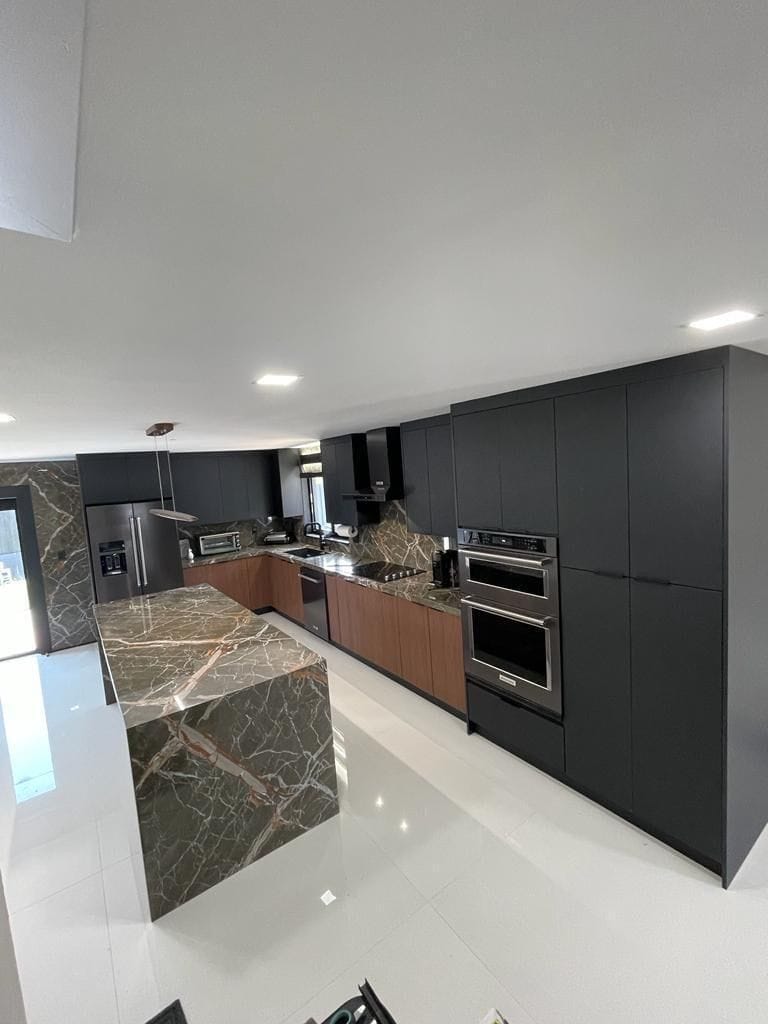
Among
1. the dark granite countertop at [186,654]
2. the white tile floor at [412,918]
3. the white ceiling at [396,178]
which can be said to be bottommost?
the white tile floor at [412,918]

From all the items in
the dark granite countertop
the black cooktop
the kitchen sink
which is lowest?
the dark granite countertop

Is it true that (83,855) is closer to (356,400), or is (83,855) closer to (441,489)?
(356,400)

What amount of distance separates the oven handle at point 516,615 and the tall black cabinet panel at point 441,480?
791 mm

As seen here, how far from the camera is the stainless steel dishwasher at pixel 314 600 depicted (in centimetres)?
492

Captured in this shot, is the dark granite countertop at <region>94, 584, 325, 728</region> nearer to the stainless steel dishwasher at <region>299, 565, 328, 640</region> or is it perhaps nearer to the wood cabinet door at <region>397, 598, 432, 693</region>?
the wood cabinet door at <region>397, 598, 432, 693</region>

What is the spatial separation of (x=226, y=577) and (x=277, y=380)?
15.0 feet

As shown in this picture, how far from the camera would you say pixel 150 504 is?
15.8ft

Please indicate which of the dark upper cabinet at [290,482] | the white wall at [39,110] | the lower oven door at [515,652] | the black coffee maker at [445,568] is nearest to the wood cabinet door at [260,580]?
the dark upper cabinet at [290,482]

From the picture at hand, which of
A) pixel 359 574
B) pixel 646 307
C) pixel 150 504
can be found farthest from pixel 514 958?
pixel 150 504

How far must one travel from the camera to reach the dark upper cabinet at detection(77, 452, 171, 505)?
4.61m

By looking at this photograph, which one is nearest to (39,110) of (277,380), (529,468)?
(277,380)

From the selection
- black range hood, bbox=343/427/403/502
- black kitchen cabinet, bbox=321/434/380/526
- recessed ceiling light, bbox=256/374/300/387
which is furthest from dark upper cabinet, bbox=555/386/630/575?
black kitchen cabinet, bbox=321/434/380/526

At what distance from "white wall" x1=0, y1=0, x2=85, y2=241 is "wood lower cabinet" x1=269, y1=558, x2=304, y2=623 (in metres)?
5.07

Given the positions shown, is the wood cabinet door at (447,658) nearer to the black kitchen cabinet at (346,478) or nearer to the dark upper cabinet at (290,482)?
the black kitchen cabinet at (346,478)
